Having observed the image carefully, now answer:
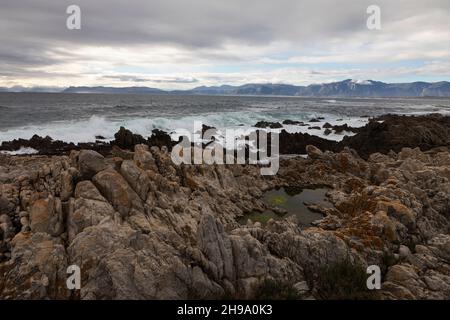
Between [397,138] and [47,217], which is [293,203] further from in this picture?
[397,138]

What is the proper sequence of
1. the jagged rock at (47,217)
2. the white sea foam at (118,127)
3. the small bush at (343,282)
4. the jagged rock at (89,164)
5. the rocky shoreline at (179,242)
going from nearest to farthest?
the rocky shoreline at (179,242), the small bush at (343,282), the jagged rock at (47,217), the jagged rock at (89,164), the white sea foam at (118,127)

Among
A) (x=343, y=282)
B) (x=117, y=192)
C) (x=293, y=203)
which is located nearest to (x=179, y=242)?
(x=117, y=192)

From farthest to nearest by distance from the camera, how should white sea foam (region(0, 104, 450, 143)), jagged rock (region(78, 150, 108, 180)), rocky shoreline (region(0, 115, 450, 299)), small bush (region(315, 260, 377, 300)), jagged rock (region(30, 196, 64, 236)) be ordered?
white sea foam (region(0, 104, 450, 143)), jagged rock (region(78, 150, 108, 180)), jagged rock (region(30, 196, 64, 236)), small bush (region(315, 260, 377, 300)), rocky shoreline (region(0, 115, 450, 299))

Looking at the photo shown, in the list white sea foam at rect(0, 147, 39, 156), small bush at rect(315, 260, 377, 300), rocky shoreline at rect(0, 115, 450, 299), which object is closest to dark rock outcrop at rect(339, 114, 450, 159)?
rocky shoreline at rect(0, 115, 450, 299)

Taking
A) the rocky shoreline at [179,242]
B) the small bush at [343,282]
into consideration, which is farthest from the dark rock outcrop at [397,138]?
the small bush at [343,282]

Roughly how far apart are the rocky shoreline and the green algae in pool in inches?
60.8

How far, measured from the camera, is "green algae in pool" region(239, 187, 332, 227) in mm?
16722

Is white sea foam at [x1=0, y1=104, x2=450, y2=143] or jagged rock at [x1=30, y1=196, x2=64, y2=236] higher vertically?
white sea foam at [x1=0, y1=104, x2=450, y2=143]

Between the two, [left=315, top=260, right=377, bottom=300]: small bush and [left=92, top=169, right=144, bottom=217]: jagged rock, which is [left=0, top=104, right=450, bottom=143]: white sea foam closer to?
[left=92, top=169, right=144, bottom=217]: jagged rock

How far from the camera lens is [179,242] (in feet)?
32.0

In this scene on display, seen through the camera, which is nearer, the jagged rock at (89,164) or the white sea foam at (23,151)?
the jagged rock at (89,164)

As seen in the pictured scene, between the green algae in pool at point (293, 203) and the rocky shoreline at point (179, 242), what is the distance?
155 centimetres

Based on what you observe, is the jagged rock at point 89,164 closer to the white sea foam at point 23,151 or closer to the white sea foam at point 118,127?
the white sea foam at point 23,151

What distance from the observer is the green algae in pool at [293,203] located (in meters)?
16.7
